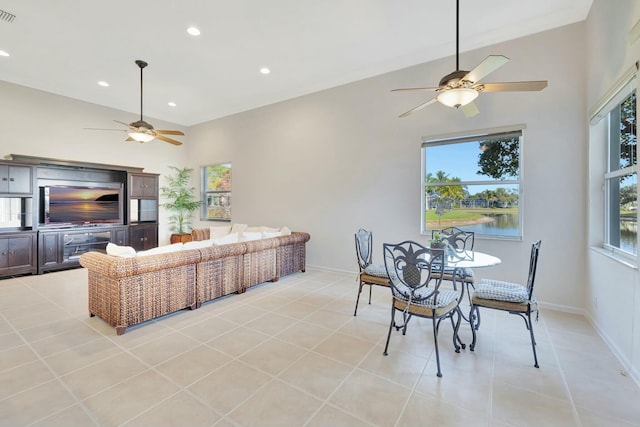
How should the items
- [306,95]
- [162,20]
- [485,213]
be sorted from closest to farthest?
[162,20] < [485,213] < [306,95]

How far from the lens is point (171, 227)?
25.4ft

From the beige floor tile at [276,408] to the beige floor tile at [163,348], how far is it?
1.01 m

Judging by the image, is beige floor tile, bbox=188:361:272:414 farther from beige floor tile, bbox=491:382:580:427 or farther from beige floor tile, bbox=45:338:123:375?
beige floor tile, bbox=491:382:580:427

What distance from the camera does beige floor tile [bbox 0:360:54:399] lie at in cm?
200

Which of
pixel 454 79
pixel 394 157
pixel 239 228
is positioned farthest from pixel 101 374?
pixel 394 157

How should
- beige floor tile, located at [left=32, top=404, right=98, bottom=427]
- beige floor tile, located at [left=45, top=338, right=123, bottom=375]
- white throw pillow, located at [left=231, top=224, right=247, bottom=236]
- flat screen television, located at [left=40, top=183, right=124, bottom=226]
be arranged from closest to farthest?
beige floor tile, located at [left=32, top=404, right=98, bottom=427], beige floor tile, located at [left=45, top=338, right=123, bottom=375], flat screen television, located at [left=40, top=183, right=124, bottom=226], white throw pillow, located at [left=231, top=224, right=247, bottom=236]

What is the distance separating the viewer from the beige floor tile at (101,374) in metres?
2.02

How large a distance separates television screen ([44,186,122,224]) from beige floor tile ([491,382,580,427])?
23.9ft

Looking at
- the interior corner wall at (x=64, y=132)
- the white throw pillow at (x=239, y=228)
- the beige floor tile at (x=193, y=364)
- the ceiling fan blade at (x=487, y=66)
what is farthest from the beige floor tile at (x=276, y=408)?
the interior corner wall at (x=64, y=132)

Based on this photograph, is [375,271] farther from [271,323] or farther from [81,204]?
[81,204]

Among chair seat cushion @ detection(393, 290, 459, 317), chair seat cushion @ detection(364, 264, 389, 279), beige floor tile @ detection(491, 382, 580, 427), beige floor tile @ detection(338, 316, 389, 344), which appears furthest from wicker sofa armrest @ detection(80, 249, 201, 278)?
beige floor tile @ detection(491, 382, 580, 427)

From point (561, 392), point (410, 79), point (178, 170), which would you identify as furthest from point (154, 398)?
point (178, 170)

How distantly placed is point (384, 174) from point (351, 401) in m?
3.63

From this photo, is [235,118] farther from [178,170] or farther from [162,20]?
[162,20]
